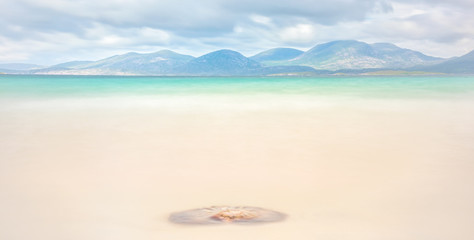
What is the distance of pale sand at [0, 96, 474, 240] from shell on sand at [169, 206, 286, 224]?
132 mm

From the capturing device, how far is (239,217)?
398 cm

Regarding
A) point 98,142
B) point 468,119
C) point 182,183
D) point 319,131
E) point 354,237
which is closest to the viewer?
point 354,237

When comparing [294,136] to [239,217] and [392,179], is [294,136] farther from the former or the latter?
[239,217]

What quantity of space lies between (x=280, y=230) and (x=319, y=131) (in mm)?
6643

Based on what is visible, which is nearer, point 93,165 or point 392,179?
point 392,179

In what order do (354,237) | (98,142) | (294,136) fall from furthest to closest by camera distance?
(294,136)
(98,142)
(354,237)

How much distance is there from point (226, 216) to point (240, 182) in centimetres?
135

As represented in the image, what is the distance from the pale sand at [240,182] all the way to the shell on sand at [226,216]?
132mm

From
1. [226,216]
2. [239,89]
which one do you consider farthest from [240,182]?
[239,89]

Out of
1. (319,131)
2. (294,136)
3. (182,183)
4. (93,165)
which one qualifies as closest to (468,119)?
(319,131)

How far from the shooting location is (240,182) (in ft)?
17.4

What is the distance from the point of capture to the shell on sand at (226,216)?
3924 mm

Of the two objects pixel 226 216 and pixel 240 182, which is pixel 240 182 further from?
pixel 226 216

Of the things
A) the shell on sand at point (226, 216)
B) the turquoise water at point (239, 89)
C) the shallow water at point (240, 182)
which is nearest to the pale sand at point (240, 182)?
the shallow water at point (240, 182)
